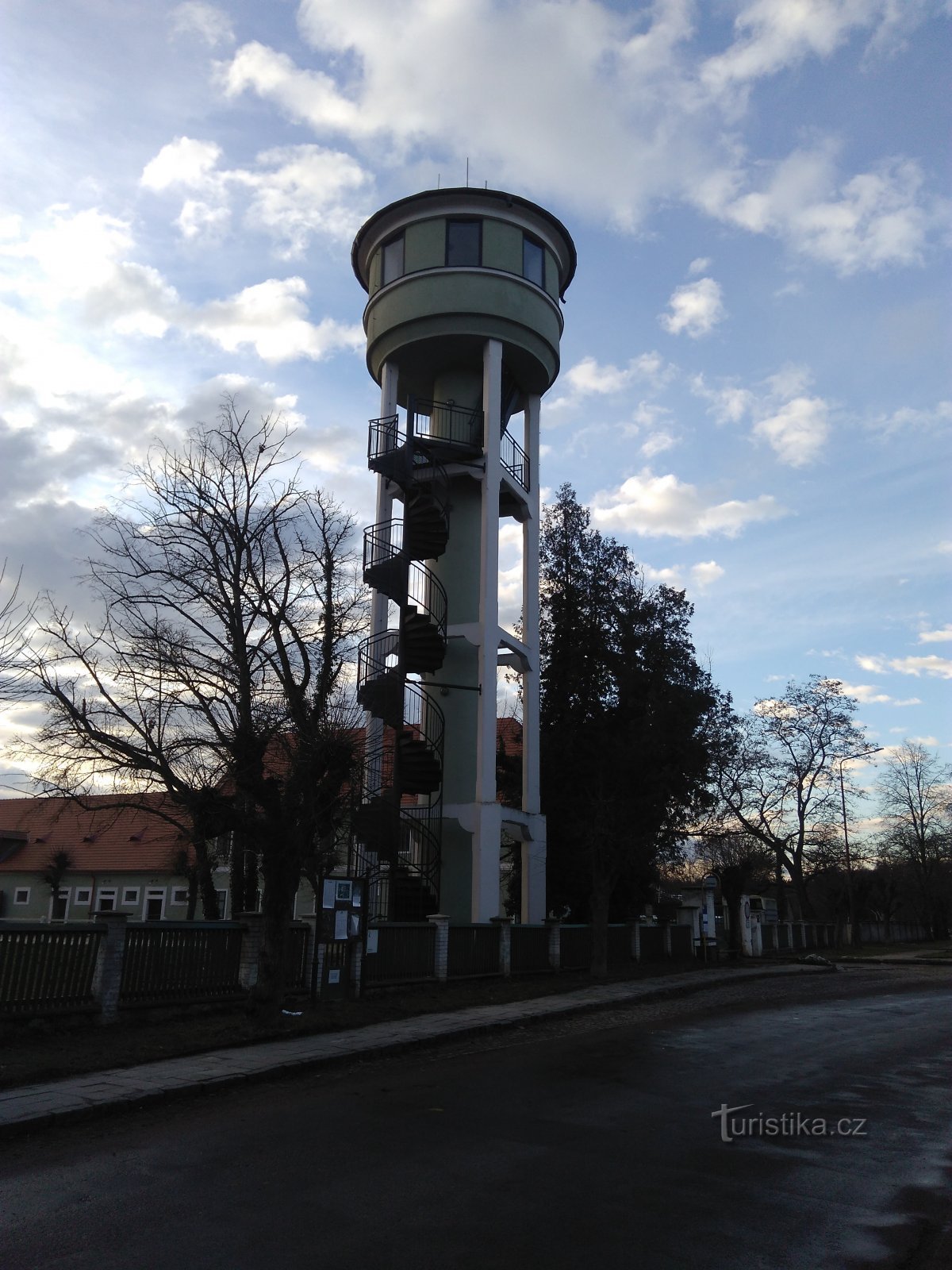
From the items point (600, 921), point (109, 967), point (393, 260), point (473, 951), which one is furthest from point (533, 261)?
point (109, 967)

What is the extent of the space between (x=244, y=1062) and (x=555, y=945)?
43.4ft

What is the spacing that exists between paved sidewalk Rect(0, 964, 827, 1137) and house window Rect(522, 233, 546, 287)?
17996mm

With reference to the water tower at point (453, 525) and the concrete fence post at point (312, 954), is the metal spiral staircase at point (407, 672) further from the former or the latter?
the concrete fence post at point (312, 954)

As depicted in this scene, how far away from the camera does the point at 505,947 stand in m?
20.4

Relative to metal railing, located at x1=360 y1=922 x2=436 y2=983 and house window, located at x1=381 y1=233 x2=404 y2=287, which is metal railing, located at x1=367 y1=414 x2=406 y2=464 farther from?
metal railing, located at x1=360 y1=922 x2=436 y2=983

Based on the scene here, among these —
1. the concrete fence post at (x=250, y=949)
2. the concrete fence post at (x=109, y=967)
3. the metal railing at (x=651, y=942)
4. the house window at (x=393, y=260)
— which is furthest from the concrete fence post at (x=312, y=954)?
the house window at (x=393, y=260)

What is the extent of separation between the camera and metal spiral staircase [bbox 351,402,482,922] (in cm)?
2191

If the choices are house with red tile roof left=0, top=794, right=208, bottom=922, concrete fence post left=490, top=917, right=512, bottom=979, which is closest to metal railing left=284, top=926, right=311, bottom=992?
concrete fence post left=490, top=917, right=512, bottom=979

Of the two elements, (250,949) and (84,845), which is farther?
(84,845)

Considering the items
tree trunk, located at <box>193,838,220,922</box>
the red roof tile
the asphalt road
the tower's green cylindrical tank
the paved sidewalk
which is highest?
the tower's green cylindrical tank

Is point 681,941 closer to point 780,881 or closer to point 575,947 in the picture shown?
point 575,947

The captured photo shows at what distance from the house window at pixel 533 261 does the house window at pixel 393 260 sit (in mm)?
3233

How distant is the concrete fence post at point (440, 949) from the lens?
59.6ft

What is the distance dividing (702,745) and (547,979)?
8090 millimetres
